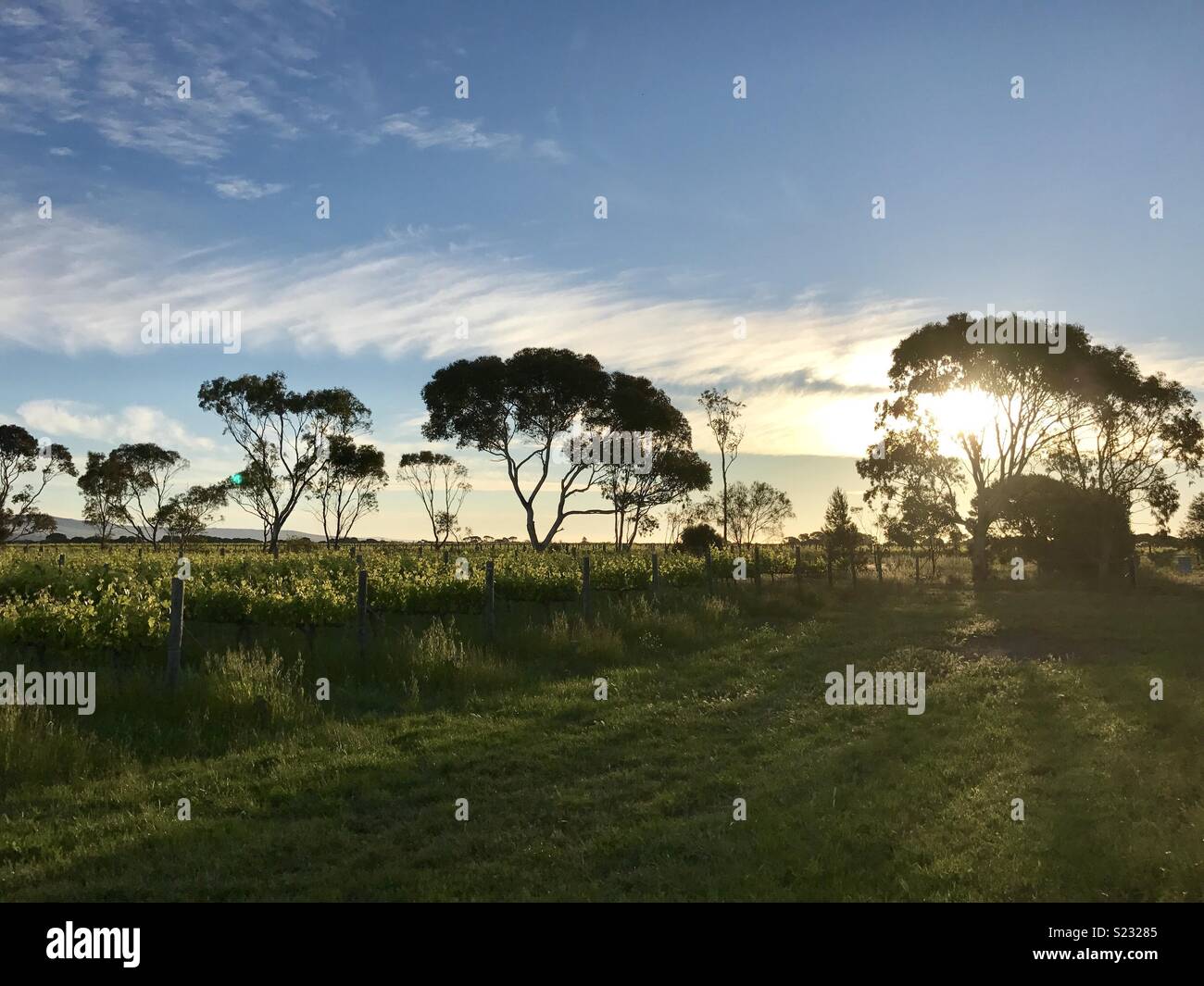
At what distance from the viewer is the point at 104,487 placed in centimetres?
6788

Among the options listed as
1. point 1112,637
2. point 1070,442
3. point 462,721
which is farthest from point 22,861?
point 1070,442

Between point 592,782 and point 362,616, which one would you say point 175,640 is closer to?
point 362,616

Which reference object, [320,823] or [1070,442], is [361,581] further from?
[1070,442]

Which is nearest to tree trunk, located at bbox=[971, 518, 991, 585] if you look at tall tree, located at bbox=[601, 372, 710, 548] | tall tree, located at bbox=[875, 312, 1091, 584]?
tall tree, located at bbox=[875, 312, 1091, 584]

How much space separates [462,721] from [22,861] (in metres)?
4.82

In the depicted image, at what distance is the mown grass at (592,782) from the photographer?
5566 mm

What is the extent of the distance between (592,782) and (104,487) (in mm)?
72797

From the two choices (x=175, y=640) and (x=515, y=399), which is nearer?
(x=175, y=640)

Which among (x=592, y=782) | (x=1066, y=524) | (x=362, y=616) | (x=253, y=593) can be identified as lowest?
(x=592, y=782)

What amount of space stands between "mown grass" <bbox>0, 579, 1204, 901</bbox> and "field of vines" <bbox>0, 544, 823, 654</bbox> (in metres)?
1.03

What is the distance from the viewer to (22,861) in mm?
5867

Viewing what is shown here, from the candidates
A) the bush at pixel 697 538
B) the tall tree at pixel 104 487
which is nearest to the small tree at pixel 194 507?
the tall tree at pixel 104 487

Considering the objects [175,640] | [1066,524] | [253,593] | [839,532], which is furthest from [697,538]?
[175,640]

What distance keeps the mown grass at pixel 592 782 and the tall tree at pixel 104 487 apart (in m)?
64.9
